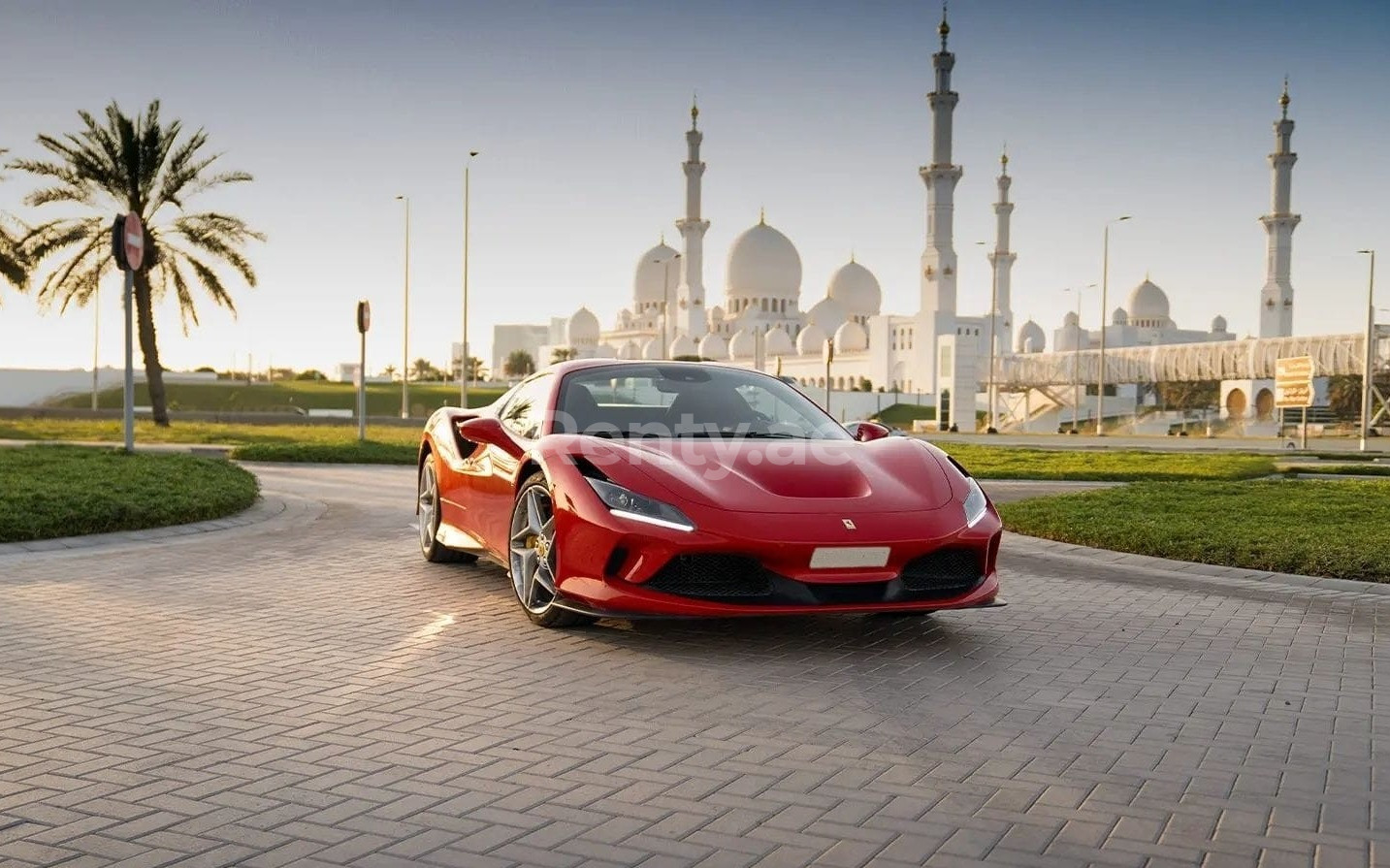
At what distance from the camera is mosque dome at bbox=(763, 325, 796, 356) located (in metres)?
106

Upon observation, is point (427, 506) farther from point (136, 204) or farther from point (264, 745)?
point (136, 204)

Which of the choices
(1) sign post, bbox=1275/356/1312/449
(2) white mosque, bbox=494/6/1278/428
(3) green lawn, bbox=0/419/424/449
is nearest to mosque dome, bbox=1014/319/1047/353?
(2) white mosque, bbox=494/6/1278/428

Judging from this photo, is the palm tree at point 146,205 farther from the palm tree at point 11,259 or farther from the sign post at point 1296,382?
the sign post at point 1296,382

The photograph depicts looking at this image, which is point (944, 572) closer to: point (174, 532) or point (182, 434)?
point (174, 532)

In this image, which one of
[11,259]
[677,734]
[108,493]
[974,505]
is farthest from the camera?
[11,259]

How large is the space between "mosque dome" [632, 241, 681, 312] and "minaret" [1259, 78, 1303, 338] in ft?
177

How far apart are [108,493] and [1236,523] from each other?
9580mm

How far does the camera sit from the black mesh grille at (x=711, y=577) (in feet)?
16.9

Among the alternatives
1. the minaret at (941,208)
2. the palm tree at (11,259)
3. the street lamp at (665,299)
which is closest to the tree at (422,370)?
the street lamp at (665,299)

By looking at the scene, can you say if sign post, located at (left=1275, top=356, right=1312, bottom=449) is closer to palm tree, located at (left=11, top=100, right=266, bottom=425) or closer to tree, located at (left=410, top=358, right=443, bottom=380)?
palm tree, located at (left=11, top=100, right=266, bottom=425)

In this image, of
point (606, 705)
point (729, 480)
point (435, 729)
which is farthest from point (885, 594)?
point (435, 729)

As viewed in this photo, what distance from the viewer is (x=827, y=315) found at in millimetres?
110938

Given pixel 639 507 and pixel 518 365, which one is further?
pixel 518 365

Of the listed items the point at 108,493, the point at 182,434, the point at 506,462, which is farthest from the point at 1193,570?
the point at 182,434
